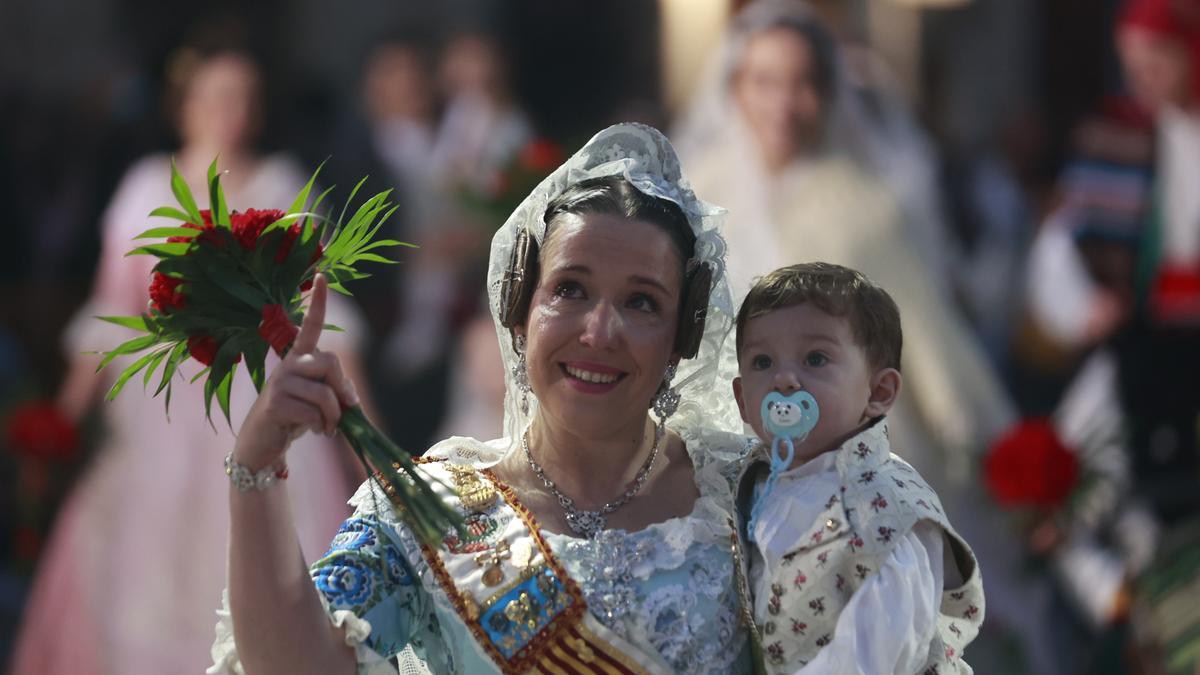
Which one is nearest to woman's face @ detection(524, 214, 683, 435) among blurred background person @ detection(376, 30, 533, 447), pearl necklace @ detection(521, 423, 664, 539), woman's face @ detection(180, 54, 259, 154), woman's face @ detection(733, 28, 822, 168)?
pearl necklace @ detection(521, 423, 664, 539)

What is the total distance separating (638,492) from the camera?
133 inches

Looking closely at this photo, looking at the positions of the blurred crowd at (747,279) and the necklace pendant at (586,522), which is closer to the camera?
the necklace pendant at (586,522)

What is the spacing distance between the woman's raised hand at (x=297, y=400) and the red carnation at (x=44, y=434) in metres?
4.70

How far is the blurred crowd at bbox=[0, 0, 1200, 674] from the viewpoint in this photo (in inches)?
264

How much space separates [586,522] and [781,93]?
3.60 metres

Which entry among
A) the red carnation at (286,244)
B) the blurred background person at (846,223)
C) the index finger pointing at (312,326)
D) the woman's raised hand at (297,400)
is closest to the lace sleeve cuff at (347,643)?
the woman's raised hand at (297,400)

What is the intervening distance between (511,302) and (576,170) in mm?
247

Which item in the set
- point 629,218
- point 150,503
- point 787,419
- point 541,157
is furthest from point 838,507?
point 541,157

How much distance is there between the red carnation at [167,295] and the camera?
3.04 metres

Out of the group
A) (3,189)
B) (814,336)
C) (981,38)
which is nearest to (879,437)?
(814,336)

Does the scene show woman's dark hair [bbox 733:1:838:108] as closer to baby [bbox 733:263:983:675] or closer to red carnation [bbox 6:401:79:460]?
red carnation [bbox 6:401:79:460]

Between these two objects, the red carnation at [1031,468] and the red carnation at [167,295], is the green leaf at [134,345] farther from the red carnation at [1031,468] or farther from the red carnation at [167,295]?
the red carnation at [1031,468]

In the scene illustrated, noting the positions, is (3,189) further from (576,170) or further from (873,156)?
(576,170)

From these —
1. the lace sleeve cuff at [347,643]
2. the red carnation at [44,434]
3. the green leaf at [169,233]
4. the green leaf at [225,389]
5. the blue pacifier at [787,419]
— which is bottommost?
the red carnation at [44,434]
